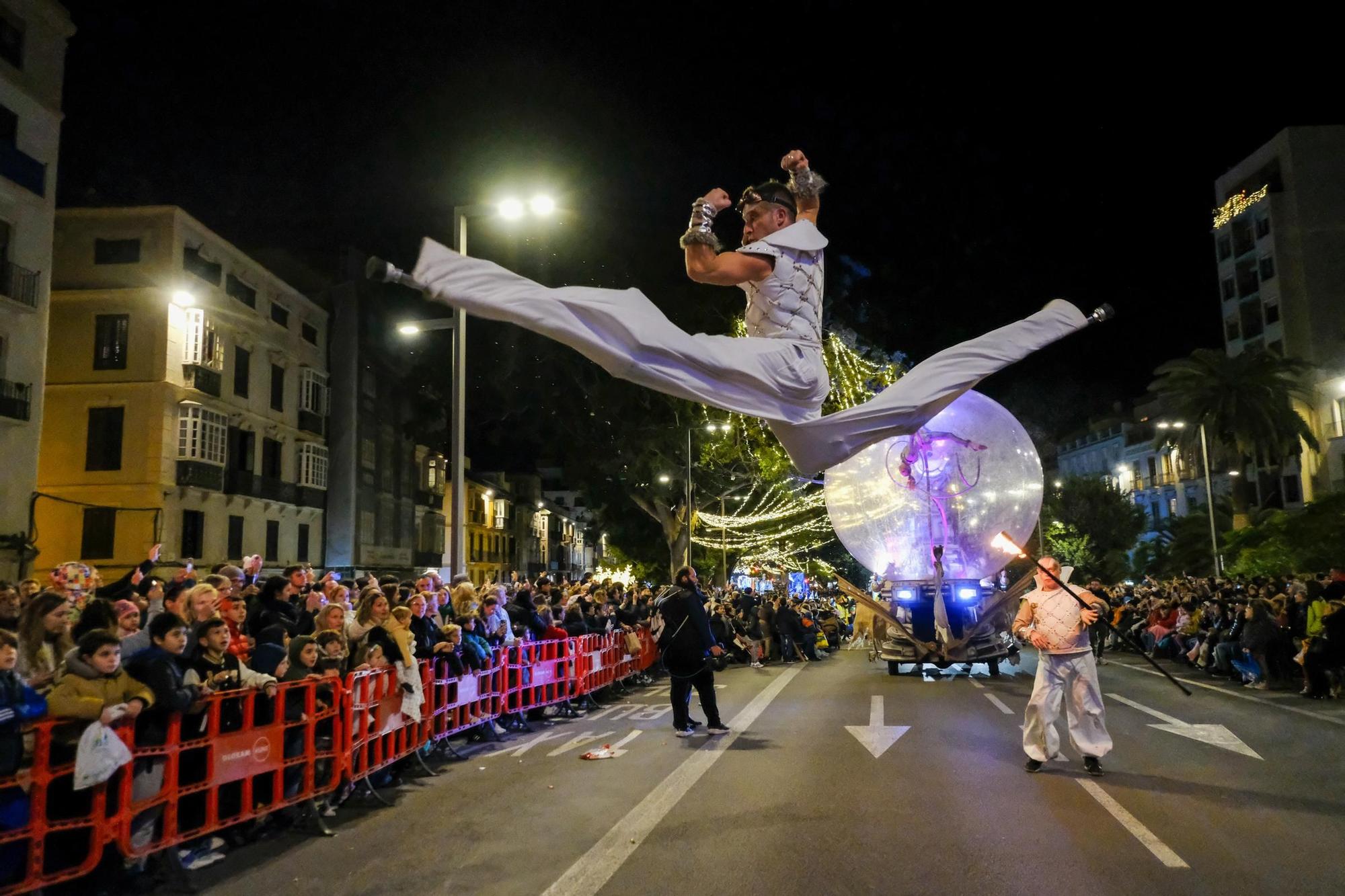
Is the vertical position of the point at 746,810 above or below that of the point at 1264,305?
below

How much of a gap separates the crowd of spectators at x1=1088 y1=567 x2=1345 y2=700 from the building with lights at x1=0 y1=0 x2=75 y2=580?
21.7 metres

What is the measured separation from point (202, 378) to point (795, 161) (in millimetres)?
27616

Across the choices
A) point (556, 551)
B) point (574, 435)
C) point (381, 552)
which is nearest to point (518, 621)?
point (574, 435)

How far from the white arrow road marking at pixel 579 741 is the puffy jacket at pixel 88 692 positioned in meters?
5.23

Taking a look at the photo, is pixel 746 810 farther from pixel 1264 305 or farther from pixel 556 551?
pixel 556 551

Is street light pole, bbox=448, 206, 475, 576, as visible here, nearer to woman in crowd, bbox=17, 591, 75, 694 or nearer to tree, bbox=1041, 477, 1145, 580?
woman in crowd, bbox=17, 591, 75, 694

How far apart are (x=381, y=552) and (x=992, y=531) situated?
104 feet

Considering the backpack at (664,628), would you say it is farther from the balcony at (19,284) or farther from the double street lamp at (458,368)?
the balcony at (19,284)

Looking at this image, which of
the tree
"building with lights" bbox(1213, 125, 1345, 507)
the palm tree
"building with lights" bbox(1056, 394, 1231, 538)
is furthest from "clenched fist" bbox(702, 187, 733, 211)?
the tree

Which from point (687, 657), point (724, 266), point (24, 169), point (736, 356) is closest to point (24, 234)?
point (24, 169)

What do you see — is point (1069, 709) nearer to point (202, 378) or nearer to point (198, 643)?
point (198, 643)

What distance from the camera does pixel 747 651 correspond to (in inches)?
987

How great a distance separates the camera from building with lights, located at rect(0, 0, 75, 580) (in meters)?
21.2

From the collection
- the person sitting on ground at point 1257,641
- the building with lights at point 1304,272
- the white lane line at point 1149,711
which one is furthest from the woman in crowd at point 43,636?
the building with lights at point 1304,272
